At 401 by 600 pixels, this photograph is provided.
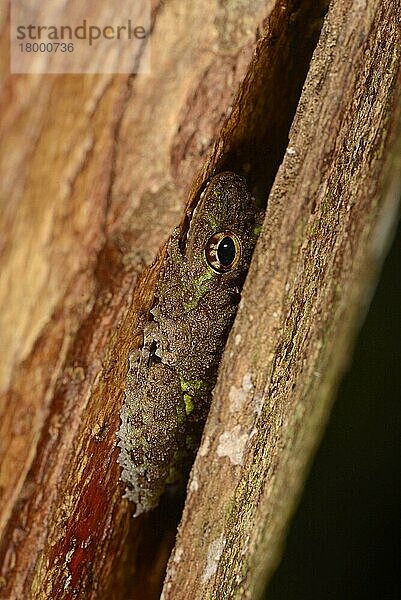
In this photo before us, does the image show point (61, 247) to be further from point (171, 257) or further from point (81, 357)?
point (171, 257)

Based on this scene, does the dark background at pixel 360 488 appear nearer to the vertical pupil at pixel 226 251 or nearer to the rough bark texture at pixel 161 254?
the rough bark texture at pixel 161 254

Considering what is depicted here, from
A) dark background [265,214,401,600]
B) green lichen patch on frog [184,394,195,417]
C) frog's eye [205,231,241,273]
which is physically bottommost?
dark background [265,214,401,600]

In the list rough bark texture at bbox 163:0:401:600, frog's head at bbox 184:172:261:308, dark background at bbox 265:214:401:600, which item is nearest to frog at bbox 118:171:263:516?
frog's head at bbox 184:172:261:308

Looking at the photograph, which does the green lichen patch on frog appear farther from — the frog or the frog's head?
the frog's head

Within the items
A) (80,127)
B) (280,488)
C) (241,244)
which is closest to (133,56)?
(80,127)

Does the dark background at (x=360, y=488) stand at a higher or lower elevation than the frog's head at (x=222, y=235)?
lower

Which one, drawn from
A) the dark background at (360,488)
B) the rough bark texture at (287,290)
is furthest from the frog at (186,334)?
the dark background at (360,488)
